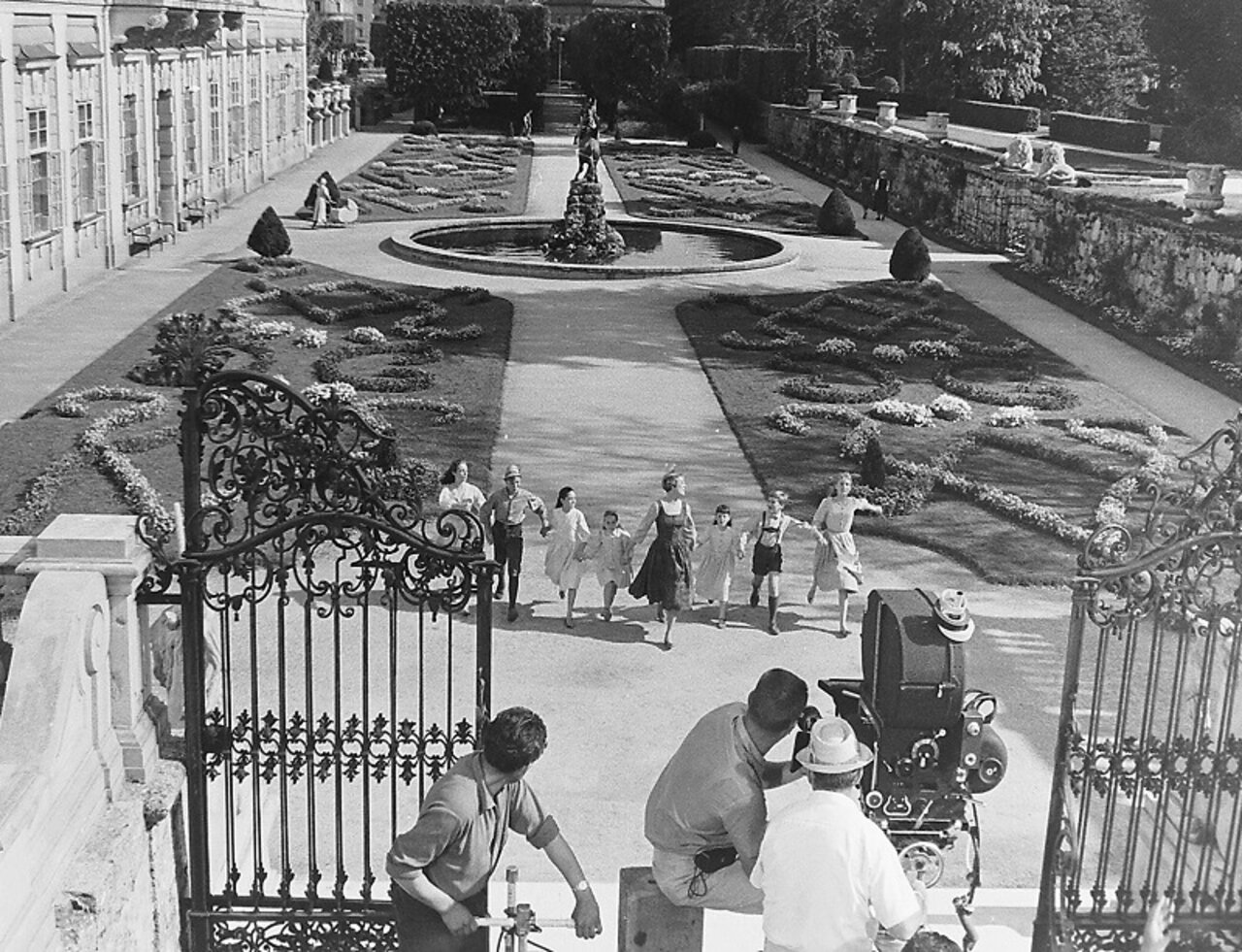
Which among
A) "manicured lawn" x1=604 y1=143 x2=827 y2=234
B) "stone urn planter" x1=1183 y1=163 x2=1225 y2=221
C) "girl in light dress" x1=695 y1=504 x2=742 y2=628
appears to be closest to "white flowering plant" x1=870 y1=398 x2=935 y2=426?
"girl in light dress" x1=695 y1=504 x2=742 y2=628

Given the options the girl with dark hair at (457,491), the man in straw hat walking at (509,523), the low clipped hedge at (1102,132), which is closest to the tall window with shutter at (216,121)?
the girl with dark hair at (457,491)

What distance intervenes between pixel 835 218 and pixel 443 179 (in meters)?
13.6

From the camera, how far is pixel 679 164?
47.3 meters

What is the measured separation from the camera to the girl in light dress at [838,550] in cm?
1134

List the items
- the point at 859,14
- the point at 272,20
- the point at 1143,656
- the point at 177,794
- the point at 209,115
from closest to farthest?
1. the point at 177,794
2. the point at 1143,656
3. the point at 209,115
4. the point at 272,20
5. the point at 859,14

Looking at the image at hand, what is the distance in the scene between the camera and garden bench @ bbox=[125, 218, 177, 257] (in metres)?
27.6

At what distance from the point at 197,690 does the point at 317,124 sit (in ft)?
152

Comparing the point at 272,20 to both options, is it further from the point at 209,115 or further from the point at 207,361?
the point at 207,361

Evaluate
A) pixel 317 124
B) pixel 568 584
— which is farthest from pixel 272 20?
pixel 568 584

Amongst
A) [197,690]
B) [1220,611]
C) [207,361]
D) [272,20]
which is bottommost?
[197,690]

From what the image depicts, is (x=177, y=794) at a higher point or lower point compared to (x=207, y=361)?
lower

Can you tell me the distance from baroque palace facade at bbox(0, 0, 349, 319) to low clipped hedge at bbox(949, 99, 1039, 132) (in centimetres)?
2620

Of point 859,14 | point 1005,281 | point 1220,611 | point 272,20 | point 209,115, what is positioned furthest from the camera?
point 859,14

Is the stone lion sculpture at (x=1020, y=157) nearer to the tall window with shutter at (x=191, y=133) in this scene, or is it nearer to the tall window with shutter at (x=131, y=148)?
the tall window with shutter at (x=191, y=133)
